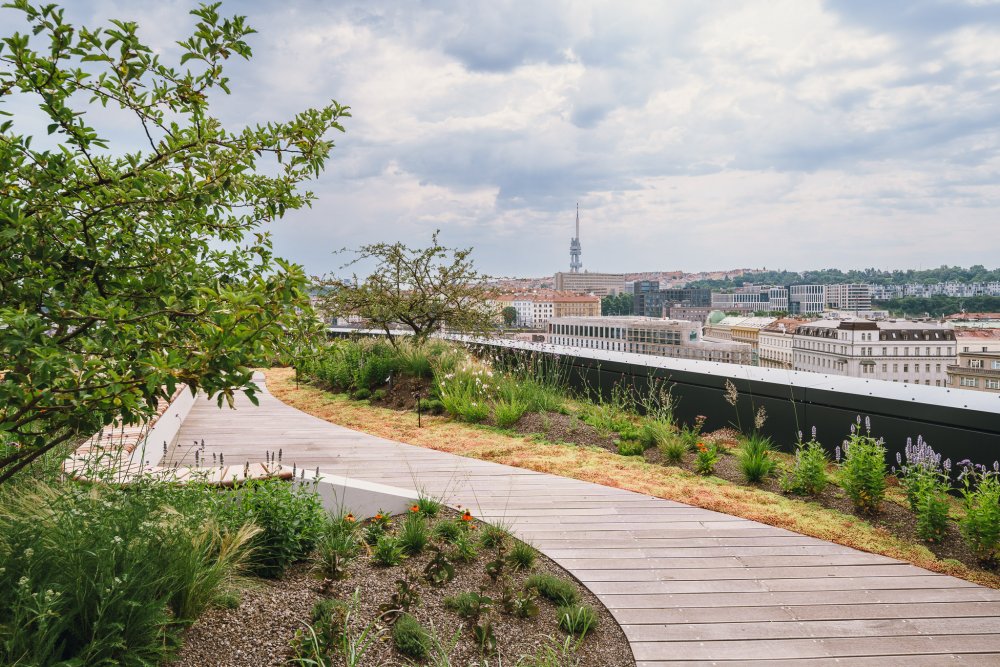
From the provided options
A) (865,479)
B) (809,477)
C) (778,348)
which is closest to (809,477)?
(809,477)

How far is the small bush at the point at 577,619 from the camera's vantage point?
7.25 ft

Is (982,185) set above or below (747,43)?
below

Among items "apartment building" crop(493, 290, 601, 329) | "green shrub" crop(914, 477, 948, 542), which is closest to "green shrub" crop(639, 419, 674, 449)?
"green shrub" crop(914, 477, 948, 542)

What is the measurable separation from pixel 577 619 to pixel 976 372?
157 inches

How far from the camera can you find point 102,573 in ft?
5.56

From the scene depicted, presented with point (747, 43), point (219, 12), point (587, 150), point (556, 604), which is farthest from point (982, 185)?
point (219, 12)

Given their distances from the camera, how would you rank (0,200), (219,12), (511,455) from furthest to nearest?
(511,455), (219,12), (0,200)

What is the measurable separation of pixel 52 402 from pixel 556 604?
195 centimetres

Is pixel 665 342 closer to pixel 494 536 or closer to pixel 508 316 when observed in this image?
pixel 508 316

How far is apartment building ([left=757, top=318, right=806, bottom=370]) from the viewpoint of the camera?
19.7ft

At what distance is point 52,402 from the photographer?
126 centimetres

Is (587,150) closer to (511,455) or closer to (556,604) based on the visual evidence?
(511,455)

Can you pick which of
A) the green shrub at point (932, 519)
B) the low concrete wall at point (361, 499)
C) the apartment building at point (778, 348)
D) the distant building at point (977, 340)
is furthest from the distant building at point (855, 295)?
the low concrete wall at point (361, 499)

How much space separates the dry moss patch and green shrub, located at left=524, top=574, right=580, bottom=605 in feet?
5.22
